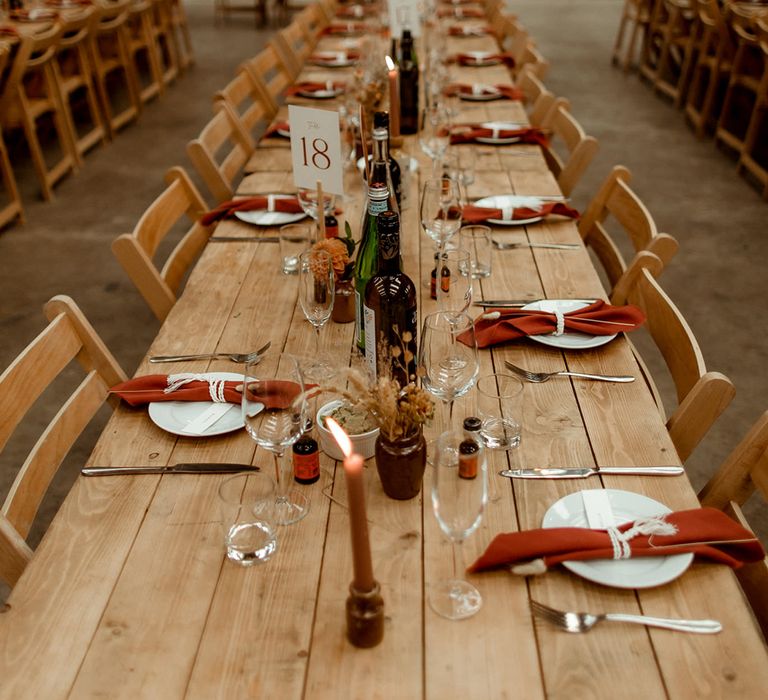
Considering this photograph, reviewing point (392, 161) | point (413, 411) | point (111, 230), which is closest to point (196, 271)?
point (392, 161)

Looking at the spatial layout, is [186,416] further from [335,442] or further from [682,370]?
[682,370]

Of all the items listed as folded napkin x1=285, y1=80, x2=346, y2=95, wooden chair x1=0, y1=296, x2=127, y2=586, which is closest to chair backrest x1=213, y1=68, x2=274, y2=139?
folded napkin x1=285, y1=80, x2=346, y2=95

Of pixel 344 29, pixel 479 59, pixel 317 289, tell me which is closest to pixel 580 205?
pixel 479 59

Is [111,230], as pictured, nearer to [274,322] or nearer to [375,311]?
[274,322]

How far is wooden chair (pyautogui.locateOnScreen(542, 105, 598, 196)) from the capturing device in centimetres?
288

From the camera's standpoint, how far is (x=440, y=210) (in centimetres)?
220

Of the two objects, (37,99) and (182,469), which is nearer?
(182,469)

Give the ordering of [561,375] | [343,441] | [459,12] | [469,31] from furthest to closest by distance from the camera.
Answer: [459,12] → [469,31] → [561,375] → [343,441]

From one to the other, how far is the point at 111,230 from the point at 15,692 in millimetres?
3795

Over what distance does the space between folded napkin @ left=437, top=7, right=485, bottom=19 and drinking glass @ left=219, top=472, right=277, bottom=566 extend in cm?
481

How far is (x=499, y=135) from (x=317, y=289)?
1.67 m

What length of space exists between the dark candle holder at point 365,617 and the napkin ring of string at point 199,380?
1.97 feet

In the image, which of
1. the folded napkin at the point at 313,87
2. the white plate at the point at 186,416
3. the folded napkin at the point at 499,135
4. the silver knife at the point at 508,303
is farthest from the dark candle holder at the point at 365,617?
the folded napkin at the point at 313,87

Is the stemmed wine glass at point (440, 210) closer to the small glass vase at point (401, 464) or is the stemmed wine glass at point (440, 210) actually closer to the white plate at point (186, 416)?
the white plate at point (186, 416)
